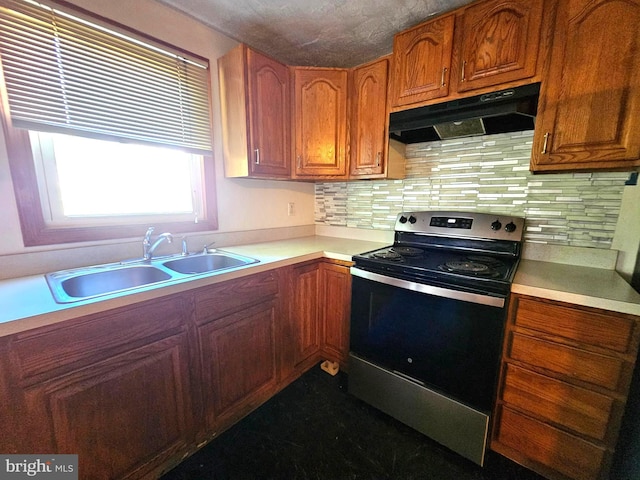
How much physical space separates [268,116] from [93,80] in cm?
90

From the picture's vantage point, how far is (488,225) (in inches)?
64.1

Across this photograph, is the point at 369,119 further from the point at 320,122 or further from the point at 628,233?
the point at 628,233

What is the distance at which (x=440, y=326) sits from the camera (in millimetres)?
1286

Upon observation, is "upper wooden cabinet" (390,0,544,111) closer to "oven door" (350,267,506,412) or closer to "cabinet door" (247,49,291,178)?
"cabinet door" (247,49,291,178)

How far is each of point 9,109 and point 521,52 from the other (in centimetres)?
228

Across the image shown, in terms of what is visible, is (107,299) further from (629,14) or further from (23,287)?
(629,14)

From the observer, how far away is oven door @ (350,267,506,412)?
3.87 ft

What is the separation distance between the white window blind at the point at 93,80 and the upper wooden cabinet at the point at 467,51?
1.27 m

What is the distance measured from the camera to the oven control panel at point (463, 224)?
1.56 m

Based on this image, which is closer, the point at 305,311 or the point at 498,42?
the point at 498,42

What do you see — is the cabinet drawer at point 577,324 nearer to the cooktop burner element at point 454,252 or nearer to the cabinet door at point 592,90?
the cooktop burner element at point 454,252

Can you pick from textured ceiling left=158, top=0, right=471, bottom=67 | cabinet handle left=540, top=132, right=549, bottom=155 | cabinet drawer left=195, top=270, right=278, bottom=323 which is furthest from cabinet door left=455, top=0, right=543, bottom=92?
cabinet drawer left=195, top=270, right=278, bottom=323

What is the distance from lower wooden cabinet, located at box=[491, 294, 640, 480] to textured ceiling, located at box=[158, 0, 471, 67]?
162 cm

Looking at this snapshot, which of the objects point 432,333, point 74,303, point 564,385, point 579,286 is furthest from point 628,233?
point 74,303
